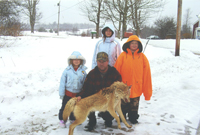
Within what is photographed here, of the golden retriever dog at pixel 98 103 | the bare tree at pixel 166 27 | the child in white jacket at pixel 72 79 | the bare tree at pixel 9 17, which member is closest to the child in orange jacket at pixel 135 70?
the golden retriever dog at pixel 98 103

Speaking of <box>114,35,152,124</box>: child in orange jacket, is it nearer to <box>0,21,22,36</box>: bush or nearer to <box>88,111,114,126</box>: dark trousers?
<box>88,111,114,126</box>: dark trousers

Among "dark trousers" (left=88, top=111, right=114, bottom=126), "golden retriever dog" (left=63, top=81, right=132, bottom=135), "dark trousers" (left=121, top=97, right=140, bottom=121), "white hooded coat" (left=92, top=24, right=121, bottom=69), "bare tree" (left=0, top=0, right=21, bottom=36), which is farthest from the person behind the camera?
"bare tree" (left=0, top=0, right=21, bottom=36)

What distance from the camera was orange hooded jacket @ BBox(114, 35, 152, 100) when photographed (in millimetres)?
3314

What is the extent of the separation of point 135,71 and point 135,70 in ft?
0.07

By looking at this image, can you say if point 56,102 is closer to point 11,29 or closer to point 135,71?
point 135,71

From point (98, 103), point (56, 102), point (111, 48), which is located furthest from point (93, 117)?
point (56, 102)

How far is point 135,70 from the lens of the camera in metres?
3.30

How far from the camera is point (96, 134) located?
3.06 meters

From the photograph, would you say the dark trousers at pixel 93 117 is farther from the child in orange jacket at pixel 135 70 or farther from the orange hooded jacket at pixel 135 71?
the orange hooded jacket at pixel 135 71

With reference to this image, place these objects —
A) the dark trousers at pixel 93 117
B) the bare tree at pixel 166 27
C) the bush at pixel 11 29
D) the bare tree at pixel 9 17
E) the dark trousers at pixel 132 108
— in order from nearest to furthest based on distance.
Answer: the dark trousers at pixel 93 117 < the dark trousers at pixel 132 108 < the bare tree at pixel 9 17 < the bush at pixel 11 29 < the bare tree at pixel 166 27

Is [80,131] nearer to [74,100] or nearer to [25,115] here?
[74,100]

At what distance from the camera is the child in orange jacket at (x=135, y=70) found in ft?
10.9

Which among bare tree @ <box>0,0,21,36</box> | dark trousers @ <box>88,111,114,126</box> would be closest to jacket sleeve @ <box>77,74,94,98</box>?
dark trousers @ <box>88,111,114,126</box>

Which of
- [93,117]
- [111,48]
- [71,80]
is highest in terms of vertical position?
[111,48]
